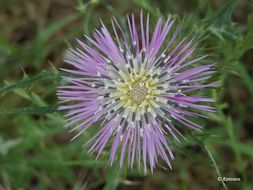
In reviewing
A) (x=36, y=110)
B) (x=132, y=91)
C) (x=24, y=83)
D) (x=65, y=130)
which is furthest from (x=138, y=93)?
(x=65, y=130)

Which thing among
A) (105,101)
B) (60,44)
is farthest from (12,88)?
(60,44)

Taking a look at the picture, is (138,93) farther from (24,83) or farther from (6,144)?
(6,144)

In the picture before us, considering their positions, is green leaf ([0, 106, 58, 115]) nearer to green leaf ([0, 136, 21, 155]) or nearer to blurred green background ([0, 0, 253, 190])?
blurred green background ([0, 0, 253, 190])

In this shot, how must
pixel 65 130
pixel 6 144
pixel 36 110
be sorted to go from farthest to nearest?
pixel 65 130 → pixel 6 144 → pixel 36 110

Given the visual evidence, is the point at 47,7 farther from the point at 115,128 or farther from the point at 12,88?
the point at 115,128

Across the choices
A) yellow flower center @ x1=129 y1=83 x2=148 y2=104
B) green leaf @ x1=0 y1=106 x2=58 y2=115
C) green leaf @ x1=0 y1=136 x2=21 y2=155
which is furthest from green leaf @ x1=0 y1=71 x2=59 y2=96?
green leaf @ x1=0 y1=136 x2=21 y2=155
